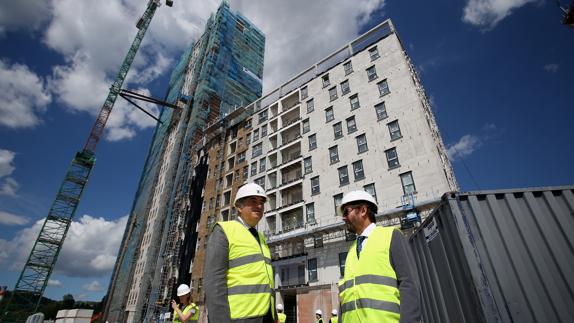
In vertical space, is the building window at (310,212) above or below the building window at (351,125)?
below

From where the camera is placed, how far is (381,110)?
25.3 meters

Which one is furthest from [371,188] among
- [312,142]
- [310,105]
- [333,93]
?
[310,105]

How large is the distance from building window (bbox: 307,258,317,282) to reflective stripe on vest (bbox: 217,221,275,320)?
71.6ft

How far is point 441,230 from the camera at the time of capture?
16.7 feet

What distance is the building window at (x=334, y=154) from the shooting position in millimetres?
26706

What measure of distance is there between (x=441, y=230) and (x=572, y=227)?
1.93 m

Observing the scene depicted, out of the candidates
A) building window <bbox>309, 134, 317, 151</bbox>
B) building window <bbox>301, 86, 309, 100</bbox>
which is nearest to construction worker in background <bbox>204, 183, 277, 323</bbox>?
building window <bbox>309, 134, 317, 151</bbox>

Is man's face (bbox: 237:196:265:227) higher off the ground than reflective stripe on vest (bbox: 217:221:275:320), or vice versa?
man's face (bbox: 237:196:265:227)

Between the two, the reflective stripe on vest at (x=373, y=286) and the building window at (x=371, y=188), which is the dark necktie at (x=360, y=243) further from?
the building window at (x=371, y=188)

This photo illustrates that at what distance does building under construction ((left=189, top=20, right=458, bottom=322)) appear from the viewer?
70.0 ft

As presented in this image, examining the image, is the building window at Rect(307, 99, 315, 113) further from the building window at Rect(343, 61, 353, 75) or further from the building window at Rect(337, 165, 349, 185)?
the building window at Rect(337, 165, 349, 185)

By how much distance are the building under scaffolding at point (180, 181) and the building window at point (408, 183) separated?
27.1m

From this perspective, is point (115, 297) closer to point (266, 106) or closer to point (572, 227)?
point (266, 106)

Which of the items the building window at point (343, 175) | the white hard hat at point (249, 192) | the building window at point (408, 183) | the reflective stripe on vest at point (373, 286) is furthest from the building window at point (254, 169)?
the reflective stripe on vest at point (373, 286)
